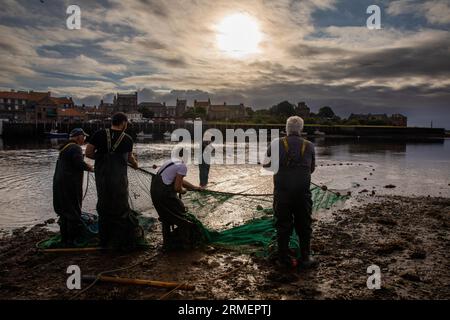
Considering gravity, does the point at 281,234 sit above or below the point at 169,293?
above

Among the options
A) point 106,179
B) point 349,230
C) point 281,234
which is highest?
point 106,179

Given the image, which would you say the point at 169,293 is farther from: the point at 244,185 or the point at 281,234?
the point at 244,185

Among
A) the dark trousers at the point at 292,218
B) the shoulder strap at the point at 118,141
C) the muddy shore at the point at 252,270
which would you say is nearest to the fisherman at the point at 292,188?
the dark trousers at the point at 292,218

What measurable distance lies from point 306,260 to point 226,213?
4.06m

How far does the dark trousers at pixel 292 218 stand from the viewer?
17.7 ft

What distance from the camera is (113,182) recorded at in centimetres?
598

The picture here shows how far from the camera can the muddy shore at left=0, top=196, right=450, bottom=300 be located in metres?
4.66

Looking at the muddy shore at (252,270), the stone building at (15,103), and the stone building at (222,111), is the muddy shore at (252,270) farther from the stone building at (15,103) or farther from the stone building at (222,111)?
the stone building at (222,111)

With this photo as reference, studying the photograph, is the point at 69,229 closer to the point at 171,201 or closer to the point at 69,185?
the point at 69,185

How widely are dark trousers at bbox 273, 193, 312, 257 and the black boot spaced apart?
0.20 feet

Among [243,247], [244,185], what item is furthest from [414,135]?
[243,247]

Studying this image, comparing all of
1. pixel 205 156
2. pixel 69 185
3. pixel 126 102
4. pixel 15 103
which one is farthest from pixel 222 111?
pixel 69 185

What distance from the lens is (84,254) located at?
610 centimetres
